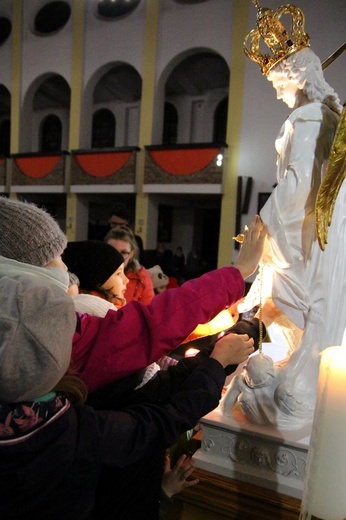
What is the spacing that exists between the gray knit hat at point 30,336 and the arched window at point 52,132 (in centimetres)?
1161

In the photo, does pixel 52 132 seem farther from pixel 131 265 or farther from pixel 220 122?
Answer: pixel 131 265

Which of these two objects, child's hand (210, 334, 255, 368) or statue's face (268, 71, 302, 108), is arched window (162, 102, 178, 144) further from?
child's hand (210, 334, 255, 368)

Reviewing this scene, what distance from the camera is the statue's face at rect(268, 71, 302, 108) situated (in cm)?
135

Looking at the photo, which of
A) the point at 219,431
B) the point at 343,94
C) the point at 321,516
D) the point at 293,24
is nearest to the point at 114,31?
the point at 343,94

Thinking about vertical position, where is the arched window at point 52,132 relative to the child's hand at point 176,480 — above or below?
above

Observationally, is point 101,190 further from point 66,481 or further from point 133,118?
point 66,481

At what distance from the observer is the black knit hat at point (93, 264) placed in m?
1.57

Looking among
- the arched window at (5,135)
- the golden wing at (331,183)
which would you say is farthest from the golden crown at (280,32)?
the arched window at (5,135)

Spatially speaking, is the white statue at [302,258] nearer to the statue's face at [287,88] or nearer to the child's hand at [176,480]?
the statue's face at [287,88]

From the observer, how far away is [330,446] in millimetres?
468

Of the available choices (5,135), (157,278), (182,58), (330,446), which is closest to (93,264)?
(330,446)

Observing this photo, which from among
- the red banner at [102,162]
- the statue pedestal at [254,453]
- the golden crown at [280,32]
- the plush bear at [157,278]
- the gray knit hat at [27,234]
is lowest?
the statue pedestal at [254,453]

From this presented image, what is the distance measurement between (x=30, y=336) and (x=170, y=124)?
32.9ft

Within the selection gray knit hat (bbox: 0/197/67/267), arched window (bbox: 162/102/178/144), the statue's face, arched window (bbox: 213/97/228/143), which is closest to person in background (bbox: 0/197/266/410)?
gray knit hat (bbox: 0/197/67/267)
